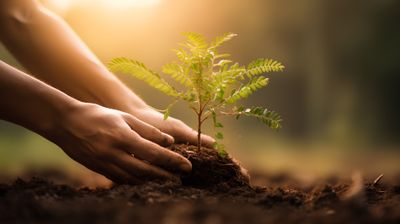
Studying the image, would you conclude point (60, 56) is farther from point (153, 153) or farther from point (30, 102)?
→ point (153, 153)

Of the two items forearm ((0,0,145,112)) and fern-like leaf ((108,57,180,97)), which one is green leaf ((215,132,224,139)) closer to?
fern-like leaf ((108,57,180,97))

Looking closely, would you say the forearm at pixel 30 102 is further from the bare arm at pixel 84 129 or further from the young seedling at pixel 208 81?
the young seedling at pixel 208 81

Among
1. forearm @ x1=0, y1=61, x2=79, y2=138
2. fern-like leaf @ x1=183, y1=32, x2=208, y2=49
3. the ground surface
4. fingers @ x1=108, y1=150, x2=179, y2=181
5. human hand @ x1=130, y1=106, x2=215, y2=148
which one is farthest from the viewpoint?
human hand @ x1=130, y1=106, x2=215, y2=148

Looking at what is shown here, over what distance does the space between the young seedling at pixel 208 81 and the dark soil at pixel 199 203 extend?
0.24 meters

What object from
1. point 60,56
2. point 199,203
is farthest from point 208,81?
point 60,56

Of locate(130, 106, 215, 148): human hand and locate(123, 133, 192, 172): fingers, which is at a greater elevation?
locate(130, 106, 215, 148): human hand

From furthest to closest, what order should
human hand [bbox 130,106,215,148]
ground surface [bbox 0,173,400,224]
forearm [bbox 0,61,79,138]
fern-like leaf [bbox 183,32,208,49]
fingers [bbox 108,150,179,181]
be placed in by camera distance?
human hand [bbox 130,106,215,148]
fern-like leaf [bbox 183,32,208,49]
fingers [bbox 108,150,179,181]
forearm [bbox 0,61,79,138]
ground surface [bbox 0,173,400,224]

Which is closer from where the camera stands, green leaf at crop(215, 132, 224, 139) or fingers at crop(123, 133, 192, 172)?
fingers at crop(123, 133, 192, 172)

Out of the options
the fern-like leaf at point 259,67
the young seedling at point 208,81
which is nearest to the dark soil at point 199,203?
the young seedling at point 208,81

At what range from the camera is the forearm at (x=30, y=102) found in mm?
1998

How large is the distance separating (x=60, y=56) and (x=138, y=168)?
39.2 inches

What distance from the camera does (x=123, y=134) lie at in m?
2.07

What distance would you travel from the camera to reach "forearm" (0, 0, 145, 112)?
2676mm

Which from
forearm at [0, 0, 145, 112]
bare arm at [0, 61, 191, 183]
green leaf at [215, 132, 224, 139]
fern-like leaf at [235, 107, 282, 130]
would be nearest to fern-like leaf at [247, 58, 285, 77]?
fern-like leaf at [235, 107, 282, 130]
